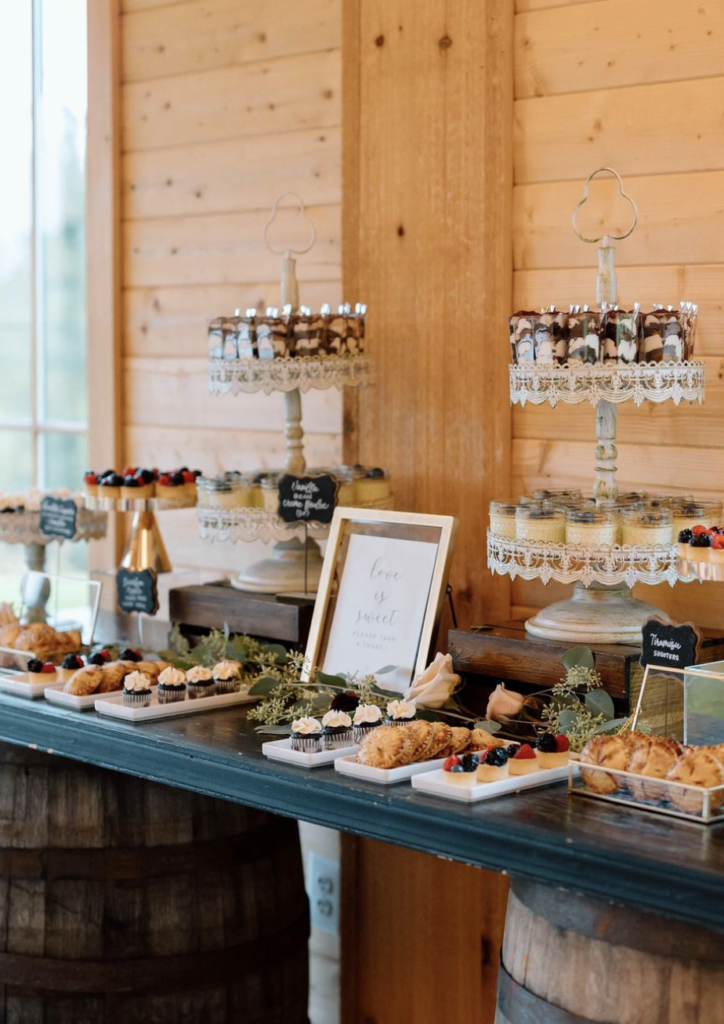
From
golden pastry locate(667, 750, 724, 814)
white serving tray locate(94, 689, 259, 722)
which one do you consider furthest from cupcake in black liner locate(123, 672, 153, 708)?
golden pastry locate(667, 750, 724, 814)

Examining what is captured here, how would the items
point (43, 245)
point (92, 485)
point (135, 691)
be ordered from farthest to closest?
point (43, 245), point (92, 485), point (135, 691)

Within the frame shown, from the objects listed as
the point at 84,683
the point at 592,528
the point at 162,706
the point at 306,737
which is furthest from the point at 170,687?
the point at 592,528

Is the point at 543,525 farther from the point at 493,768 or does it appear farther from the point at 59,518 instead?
the point at 59,518

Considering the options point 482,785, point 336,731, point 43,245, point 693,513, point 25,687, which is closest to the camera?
point 482,785

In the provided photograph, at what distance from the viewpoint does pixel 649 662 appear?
1.89 m

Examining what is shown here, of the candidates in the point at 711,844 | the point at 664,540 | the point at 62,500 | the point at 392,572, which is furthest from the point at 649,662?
the point at 62,500

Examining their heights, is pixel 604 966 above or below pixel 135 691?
below

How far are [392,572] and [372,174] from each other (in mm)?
903

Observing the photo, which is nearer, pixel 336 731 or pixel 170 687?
pixel 336 731

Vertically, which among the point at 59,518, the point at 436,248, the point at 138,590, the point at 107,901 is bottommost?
the point at 107,901

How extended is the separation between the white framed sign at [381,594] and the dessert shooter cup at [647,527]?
0.32 metres

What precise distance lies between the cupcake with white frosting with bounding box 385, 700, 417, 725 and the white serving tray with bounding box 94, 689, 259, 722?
0.37 meters

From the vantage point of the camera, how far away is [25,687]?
236 cm

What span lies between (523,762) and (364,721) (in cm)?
27
